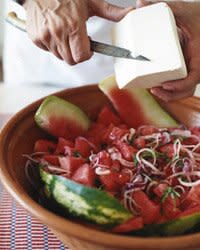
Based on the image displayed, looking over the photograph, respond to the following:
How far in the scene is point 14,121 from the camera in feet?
2.87

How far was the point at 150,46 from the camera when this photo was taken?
787mm

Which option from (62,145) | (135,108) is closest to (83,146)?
(62,145)

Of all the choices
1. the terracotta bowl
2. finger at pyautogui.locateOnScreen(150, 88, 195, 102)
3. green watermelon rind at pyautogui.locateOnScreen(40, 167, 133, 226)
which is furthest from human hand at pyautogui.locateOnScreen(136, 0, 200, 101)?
green watermelon rind at pyautogui.locateOnScreen(40, 167, 133, 226)

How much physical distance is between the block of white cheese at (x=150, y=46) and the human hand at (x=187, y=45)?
5cm

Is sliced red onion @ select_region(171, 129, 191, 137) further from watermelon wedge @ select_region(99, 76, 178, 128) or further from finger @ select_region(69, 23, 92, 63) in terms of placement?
finger @ select_region(69, 23, 92, 63)

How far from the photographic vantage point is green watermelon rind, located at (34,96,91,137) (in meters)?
0.90

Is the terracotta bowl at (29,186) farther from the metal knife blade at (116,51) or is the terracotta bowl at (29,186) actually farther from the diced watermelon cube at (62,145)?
the metal knife blade at (116,51)

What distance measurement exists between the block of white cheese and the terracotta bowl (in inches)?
6.8

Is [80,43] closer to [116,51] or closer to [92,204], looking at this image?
[116,51]

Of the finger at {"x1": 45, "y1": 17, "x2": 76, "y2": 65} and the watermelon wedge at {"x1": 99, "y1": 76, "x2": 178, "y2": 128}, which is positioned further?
the watermelon wedge at {"x1": 99, "y1": 76, "x2": 178, "y2": 128}

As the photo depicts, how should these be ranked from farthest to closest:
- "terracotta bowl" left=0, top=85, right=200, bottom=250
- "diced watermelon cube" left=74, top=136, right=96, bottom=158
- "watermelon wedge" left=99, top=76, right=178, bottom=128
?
"watermelon wedge" left=99, top=76, right=178, bottom=128 < "diced watermelon cube" left=74, top=136, right=96, bottom=158 < "terracotta bowl" left=0, top=85, right=200, bottom=250

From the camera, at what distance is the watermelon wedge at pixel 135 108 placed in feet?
3.17

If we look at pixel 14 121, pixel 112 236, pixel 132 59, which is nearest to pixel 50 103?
pixel 14 121

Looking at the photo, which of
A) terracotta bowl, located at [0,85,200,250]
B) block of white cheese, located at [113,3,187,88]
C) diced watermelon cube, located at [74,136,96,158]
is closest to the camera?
terracotta bowl, located at [0,85,200,250]
